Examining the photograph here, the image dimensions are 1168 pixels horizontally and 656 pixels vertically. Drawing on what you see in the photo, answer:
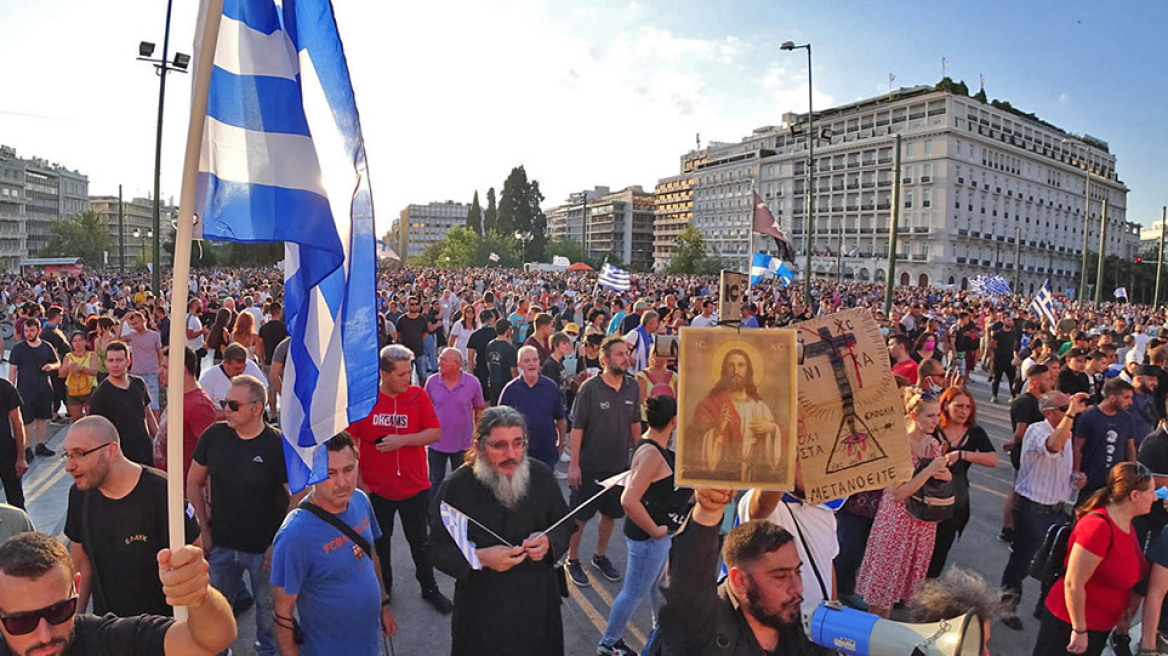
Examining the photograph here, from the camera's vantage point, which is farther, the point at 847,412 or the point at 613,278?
the point at 613,278

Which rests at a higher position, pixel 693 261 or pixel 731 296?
pixel 693 261

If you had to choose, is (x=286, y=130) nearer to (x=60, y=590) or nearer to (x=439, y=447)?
(x=60, y=590)

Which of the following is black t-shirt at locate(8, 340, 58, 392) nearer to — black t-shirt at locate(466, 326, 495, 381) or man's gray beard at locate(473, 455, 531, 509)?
black t-shirt at locate(466, 326, 495, 381)

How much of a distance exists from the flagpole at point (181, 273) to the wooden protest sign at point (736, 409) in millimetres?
1403

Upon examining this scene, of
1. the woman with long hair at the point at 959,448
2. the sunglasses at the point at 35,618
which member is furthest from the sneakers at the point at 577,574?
the sunglasses at the point at 35,618

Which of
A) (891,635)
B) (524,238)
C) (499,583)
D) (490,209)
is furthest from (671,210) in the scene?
(891,635)

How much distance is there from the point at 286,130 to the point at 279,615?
2094 millimetres

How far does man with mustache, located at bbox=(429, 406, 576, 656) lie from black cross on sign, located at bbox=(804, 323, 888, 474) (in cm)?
135

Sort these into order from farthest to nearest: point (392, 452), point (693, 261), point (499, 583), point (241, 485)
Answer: point (693, 261), point (392, 452), point (241, 485), point (499, 583)

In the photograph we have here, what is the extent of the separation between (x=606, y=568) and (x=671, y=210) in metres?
133

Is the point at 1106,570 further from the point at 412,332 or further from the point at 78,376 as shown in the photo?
the point at 412,332

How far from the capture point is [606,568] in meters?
5.78

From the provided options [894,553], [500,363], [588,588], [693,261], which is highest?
[693,261]

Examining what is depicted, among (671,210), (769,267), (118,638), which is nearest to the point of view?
(118,638)
